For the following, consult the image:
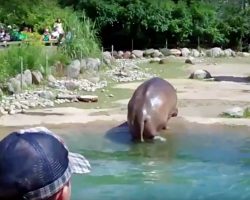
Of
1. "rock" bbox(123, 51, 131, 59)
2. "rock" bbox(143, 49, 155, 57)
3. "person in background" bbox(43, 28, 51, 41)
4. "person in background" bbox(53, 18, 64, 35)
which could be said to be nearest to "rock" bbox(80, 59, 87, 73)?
"person in background" bbox(53, 18, 64, 35)

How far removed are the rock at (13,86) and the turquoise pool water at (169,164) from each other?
3.78 m

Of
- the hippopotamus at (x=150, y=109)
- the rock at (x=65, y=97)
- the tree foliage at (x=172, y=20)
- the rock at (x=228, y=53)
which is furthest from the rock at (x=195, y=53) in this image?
the hippopotamus at (x=150, y=109)

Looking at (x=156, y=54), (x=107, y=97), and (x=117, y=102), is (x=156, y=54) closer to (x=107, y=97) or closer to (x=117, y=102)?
(x=107, y=97)

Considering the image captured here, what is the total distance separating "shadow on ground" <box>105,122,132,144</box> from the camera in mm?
10156

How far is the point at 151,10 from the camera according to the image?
28906 millimetres

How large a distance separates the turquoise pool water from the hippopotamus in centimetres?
21

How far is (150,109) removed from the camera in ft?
34.3

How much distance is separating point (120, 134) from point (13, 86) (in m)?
4.56

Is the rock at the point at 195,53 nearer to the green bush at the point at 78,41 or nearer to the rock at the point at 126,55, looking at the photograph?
the rock at the point at 126,55

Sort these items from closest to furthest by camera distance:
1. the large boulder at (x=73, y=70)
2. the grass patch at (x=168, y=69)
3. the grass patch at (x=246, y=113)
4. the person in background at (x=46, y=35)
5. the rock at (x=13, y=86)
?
the grass patch at (x=246, y=113) → the rock at (x=13, y=86) → the large boulder at (x=73, y=70) → the grass patch at (x=168, y=69) → the person in background at (x=46, y=35)

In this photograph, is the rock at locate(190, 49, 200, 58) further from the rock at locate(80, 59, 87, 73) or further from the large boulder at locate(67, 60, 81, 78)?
the large boulder at locate(67, 60, 81, 78)

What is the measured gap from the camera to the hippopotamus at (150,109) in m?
10.1

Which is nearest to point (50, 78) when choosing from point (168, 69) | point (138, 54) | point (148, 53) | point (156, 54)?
point (168, 69)

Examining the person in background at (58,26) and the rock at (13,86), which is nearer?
the rock at (13,86)
